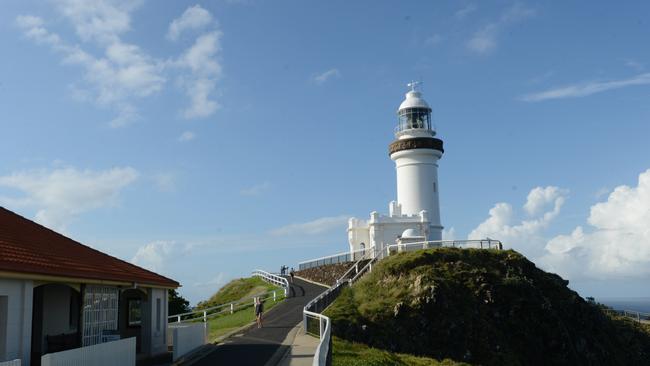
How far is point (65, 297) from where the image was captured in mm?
17156

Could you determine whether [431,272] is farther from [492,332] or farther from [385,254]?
[385,254]

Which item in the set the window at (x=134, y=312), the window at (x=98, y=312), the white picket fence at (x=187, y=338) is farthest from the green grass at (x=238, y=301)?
the window at (x=98, y=312)

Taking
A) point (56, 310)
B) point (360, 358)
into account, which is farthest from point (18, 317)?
point (360, 358)

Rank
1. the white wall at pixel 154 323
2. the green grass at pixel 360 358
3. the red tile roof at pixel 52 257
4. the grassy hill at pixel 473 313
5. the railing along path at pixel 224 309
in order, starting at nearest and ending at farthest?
the red tile roof at pixel 52 257 < the green grass at pixel 360 358 < the white wall at pixel 154 323 < the grassy hill at pixel 473 313 < the railing along path at pixel 224 309

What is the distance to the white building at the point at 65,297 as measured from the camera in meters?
12.8

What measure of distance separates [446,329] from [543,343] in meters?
5.54

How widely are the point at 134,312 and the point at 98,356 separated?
296 inches

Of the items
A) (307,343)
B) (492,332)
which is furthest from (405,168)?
(307,343)

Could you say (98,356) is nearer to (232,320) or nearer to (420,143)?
(232,320)

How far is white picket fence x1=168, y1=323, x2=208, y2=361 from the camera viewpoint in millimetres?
18984

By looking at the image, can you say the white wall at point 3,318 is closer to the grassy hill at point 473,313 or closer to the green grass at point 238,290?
the grassy hill at point 473,313

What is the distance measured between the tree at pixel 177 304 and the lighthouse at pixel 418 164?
17296 millimetres

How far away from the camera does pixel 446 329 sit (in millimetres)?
30734

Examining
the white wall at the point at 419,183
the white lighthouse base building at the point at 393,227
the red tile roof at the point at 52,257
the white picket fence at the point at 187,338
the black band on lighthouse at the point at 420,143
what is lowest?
the white picket fence at the point at 187,338
